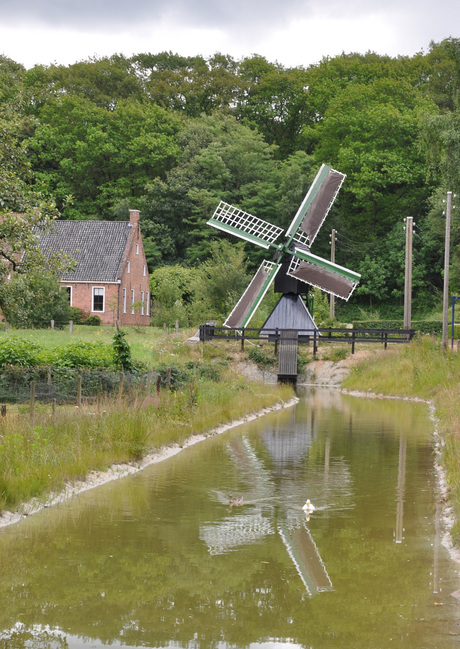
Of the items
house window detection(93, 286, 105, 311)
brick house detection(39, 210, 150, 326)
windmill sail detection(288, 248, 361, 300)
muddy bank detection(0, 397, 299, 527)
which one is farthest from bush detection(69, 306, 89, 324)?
muddy bank detection(0, 397, 299, 527)

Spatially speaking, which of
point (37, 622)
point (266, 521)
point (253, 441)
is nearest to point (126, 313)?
point (253, 441)

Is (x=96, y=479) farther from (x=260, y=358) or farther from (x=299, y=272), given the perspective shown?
(x=299, y=272)

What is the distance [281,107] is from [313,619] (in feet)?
253

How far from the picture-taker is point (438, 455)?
17.5 metres

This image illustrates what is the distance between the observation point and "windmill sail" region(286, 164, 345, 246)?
43.1 metres

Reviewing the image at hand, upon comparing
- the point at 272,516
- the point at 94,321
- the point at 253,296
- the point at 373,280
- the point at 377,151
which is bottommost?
the point at 272,516

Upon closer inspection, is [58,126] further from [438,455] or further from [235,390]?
[438,455]

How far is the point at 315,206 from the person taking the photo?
4394cm

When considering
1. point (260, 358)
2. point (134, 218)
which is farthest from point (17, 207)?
point (134, 218)

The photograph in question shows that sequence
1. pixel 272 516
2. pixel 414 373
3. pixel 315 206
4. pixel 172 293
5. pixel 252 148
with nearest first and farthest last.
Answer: pixel 272 516 < pixel 414 373 < pixel 315 206 < pixel 172 293 < pixel 252 148

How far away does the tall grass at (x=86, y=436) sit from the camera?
39.5 feet

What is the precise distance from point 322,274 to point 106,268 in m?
21.3

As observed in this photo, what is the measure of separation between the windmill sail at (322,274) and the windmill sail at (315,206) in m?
1.28

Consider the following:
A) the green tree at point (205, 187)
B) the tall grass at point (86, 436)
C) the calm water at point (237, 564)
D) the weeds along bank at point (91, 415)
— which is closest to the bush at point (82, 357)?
the weeds along bank at point (91, 415)
